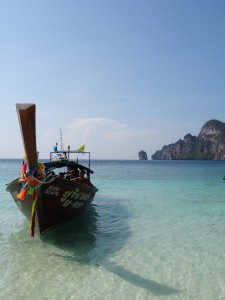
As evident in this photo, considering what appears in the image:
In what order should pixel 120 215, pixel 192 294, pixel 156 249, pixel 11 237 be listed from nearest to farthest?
pixel 192 294 < pixel 156 249 < pixel 11 237 < pixel 120 215

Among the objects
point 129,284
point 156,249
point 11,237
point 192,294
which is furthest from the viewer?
point 11,237

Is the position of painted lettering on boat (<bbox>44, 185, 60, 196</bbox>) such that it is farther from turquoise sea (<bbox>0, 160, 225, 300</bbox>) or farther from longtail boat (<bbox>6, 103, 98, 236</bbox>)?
turquoise sea (<bbox>0, 160, 225, 300</bbox>)

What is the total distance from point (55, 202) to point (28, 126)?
13.5 feet

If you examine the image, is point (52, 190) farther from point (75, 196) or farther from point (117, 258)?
point (117, 258)

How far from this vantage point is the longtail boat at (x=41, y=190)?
7.27 m

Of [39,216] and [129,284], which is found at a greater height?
[39,216]

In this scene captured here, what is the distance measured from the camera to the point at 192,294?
264 inches

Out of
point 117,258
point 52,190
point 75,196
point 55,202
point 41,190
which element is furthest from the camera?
point 75,196

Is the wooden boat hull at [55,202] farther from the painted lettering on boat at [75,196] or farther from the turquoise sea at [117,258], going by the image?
the turquoise sea at [117,258]

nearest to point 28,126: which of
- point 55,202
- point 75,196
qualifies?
point 55,202

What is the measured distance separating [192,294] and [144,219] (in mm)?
7435

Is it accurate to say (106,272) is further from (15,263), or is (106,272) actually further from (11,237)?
(11,237)

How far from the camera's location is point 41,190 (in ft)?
32.2

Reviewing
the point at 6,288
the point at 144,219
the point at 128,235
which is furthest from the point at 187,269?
the point at 144,219
